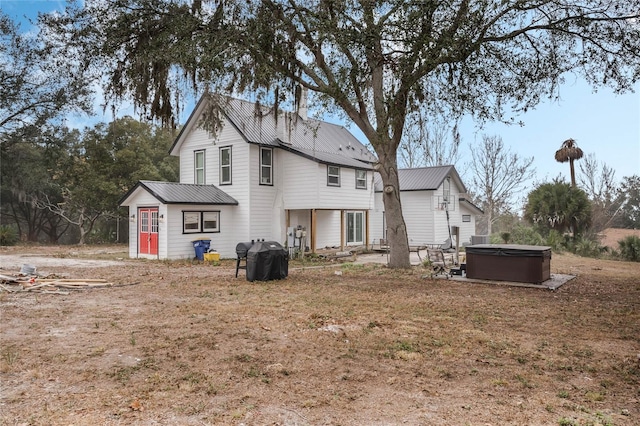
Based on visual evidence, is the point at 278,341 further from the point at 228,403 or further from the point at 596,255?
the point at 596,255

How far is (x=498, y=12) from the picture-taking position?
11594mm

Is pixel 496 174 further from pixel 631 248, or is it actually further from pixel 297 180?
pixel 297 180

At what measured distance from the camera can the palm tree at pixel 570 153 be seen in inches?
1292

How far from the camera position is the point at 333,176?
1992cm

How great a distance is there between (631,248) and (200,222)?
19.1 m

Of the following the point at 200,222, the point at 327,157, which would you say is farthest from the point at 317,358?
the point at 327,157

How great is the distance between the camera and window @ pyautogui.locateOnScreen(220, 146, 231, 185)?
1961 centimetres

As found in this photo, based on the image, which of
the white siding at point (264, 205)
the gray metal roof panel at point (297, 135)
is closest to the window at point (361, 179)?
the gray metal roof panel at point (297, 135)

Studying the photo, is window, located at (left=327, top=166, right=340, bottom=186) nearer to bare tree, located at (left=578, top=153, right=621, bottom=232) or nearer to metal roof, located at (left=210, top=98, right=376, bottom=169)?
metal roof, located at (left=210, top=98, right=376, bottom=169)

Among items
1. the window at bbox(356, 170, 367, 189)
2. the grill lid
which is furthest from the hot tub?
the window at bbox(356, 170, 367, 189)

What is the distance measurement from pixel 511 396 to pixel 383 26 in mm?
9438

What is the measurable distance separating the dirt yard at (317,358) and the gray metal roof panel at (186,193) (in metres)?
7.78

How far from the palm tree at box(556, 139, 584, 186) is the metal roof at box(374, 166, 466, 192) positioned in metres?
12.0

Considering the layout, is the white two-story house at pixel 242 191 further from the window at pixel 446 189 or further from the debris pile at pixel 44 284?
the debris pile at pixel 44 284
